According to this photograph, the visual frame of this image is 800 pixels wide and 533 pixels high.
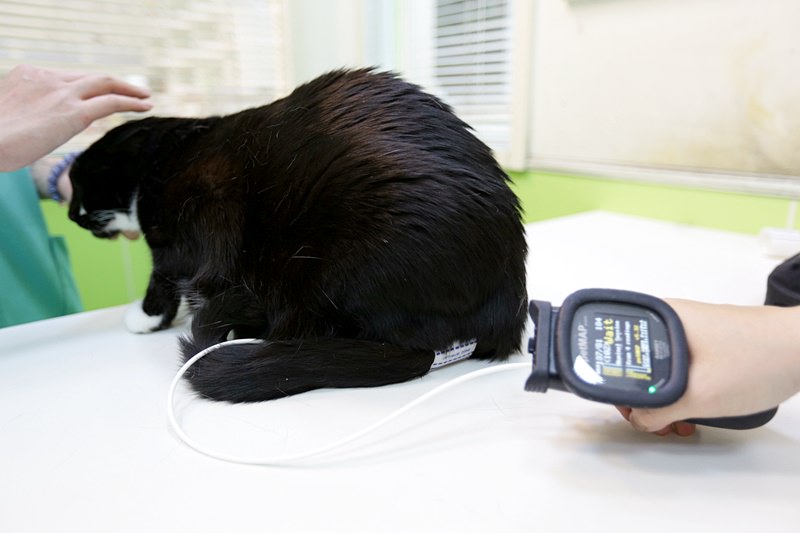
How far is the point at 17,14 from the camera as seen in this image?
4.34 feet

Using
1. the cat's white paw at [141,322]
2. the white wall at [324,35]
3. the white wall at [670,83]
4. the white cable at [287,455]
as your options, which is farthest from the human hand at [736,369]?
the white wall at [324,35]

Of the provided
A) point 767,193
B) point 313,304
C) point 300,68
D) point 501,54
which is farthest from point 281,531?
point 300,68

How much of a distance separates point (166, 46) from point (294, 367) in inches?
59.0

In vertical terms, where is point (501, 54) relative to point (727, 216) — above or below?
above

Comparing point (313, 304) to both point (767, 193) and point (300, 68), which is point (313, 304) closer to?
point (767, 193)

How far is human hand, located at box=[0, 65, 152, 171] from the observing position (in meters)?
0.65

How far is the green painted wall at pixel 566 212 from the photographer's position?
1.09m

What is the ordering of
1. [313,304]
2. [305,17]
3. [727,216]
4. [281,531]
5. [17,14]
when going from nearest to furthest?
[281,531]
[313,304]
[727,216]
[17,14]
[305,17]

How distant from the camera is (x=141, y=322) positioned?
675mm

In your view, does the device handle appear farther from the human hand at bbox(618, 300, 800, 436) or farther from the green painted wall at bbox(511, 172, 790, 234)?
the green painted wall at bbox(511, 172, 790, 234)

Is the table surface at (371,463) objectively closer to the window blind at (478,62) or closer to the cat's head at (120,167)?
the cat's head at (120,167)

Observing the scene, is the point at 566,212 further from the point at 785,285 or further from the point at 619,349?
the point at 619,349

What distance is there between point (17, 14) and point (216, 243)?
1216mm

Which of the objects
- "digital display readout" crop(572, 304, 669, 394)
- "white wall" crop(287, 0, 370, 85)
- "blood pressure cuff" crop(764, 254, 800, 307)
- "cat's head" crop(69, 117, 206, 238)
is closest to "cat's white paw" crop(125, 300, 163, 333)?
"cat's head" crop(69, 117, 206, 238)
